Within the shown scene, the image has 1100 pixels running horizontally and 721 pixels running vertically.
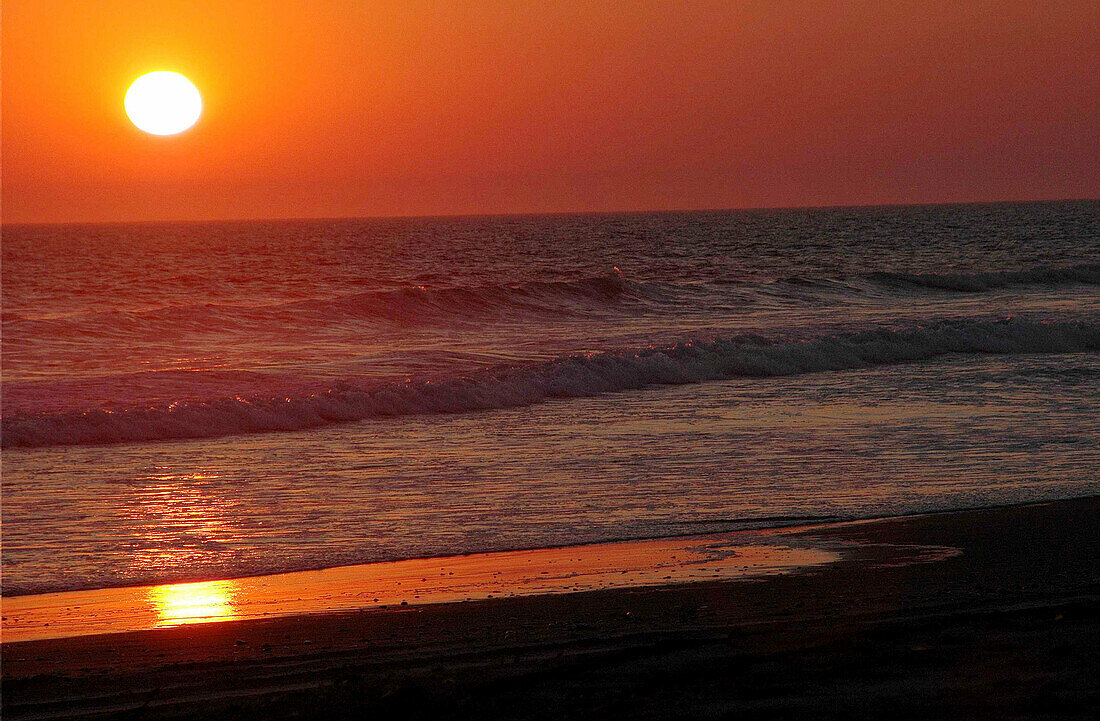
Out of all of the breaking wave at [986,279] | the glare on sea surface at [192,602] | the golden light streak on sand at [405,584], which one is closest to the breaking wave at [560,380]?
the glare on sea surface at [192,602]

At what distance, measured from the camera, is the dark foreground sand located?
3803 mm

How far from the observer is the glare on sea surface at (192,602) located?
5773mm

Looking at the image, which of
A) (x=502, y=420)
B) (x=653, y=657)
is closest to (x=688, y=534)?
(x=653, y=657)

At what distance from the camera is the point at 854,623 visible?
191 inches

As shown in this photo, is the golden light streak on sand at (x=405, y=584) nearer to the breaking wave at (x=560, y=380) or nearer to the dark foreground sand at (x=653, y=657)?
the dark foreground sand at (x=653, y=657)

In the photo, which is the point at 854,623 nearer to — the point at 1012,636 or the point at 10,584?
the point at 1012,636

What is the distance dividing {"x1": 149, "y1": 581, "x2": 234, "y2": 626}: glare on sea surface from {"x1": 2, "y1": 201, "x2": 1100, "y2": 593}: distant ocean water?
323 mm

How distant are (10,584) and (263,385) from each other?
9369mm

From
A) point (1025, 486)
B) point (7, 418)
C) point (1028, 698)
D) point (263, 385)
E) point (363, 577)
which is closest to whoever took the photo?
point (1028, 698)

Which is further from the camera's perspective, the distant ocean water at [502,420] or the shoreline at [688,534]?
the distant ocean water at [502,420]

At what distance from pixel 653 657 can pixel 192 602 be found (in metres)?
2.99

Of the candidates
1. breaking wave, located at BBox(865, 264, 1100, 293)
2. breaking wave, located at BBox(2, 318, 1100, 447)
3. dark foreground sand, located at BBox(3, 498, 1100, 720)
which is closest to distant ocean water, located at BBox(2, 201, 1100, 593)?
breaking wave, located at BBox(2, 318, 1100, 447)

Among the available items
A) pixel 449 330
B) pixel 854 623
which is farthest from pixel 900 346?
pixel 854 623

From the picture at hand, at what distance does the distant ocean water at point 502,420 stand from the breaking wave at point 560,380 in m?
0.05
